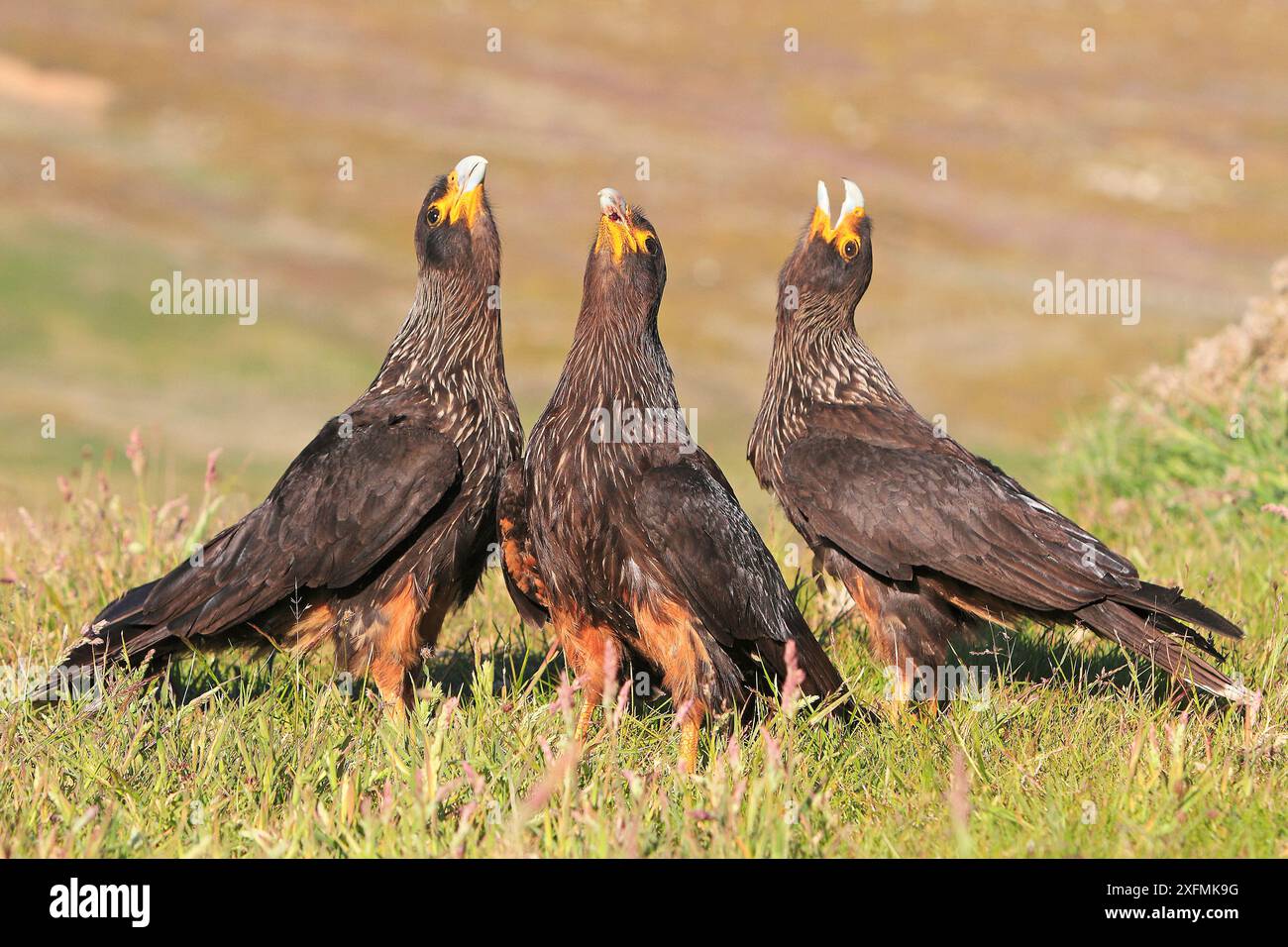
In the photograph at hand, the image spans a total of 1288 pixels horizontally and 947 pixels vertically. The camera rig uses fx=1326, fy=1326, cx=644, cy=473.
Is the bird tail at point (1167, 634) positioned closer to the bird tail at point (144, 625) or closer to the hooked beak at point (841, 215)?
the hooked beak at point (841, 215)

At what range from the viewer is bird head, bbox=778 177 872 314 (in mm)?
5996

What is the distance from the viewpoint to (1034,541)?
5230 millimetres

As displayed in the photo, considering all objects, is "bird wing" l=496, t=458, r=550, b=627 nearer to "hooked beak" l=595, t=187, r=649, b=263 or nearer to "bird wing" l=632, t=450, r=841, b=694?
"bird wing" l=632, t=450, r=841, b=694

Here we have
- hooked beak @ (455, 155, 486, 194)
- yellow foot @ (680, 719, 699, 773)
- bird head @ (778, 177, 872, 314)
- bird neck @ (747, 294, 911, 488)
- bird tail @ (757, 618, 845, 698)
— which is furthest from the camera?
bird head @ (778, 177, 872, 314)

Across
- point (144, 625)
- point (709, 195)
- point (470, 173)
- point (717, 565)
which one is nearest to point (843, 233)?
point (470, 173)

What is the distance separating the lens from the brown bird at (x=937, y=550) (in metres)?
5.06

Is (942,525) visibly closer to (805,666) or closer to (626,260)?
(805,666)

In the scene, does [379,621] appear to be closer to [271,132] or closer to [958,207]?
[271,132]

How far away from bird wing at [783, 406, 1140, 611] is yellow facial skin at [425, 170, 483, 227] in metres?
1.67

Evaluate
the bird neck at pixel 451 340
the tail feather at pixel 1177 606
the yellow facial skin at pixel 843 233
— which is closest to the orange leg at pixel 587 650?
the bird neck at pixel 451 340

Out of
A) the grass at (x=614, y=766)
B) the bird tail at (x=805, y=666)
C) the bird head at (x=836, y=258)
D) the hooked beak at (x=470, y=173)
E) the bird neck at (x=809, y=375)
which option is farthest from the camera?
the bird head at (x=836, y=258)

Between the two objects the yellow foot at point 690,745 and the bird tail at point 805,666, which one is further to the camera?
the bird tail at point 805,666

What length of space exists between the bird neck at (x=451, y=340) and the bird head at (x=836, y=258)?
1452 mm

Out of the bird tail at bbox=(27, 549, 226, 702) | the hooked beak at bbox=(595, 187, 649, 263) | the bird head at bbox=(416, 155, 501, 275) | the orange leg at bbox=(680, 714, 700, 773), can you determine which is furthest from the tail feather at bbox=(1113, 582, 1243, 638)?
the bird tail at bbox=(27, 549, 226, 702)
